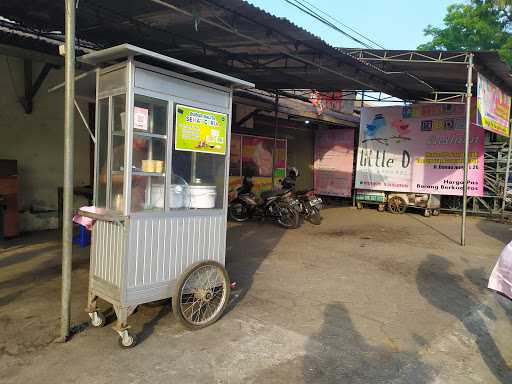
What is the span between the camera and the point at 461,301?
494cm

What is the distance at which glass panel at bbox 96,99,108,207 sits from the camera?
376 cm

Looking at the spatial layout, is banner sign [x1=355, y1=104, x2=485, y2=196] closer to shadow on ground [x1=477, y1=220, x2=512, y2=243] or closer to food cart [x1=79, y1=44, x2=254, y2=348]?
shadow on ground [x1=477, y1=220, x2=512, y2=243]

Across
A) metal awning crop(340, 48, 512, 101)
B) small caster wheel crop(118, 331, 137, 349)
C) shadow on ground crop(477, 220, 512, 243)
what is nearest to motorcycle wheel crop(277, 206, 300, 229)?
metal awning crop(340, 48, 512, 101)

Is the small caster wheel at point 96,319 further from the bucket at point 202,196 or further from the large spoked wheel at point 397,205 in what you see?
the large spoked wheel at point 397,205

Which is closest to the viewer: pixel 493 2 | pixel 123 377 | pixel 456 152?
pixel 123 377

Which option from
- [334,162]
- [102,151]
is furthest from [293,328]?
[334,162]

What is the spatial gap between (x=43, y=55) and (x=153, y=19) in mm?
2404

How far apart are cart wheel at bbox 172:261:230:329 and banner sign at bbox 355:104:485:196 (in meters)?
9.91

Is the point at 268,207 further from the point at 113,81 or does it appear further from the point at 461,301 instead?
the point at 113,81

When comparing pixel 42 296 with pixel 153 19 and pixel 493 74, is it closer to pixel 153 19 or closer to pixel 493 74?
pixel 153 19

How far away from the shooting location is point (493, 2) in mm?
17906

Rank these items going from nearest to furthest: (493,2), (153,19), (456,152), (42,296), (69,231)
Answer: (69,231) < (42,296) < (153,19) < (456,152) < (493,2)

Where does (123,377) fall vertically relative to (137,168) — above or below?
below

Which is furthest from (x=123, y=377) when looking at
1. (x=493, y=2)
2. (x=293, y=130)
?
(x=493, y=2)
